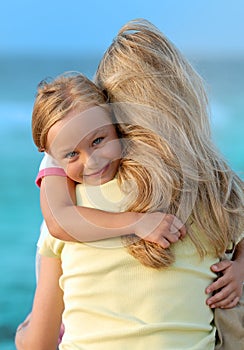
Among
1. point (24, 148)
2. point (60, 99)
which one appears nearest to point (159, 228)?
point (60, 99)

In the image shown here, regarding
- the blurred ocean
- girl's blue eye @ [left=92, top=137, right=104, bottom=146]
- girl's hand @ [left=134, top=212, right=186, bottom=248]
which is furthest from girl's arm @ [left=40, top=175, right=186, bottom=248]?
the blurred ocean

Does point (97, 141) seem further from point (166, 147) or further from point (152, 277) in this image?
point (152, 277)

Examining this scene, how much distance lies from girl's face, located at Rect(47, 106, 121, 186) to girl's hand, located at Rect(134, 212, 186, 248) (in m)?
0.11

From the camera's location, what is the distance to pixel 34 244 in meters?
4.92

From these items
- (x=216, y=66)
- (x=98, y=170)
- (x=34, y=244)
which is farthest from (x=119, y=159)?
(x=216, y=66)

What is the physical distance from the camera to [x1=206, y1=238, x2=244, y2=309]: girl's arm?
1464 mm

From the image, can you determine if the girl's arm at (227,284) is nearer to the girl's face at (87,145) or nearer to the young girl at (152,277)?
the young girl at (152,277)

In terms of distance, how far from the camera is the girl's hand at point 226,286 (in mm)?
1463

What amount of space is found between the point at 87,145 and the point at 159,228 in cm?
20

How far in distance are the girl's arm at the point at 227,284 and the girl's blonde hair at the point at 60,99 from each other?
0.39 meters

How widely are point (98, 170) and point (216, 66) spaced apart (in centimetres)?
561

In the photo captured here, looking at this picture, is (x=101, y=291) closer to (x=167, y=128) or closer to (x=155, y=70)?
(x=167, y=128)

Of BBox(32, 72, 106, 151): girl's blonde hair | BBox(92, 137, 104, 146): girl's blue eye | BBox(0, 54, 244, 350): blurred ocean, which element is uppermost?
BBox(32, 72, 106, 151): girl's blonde hair

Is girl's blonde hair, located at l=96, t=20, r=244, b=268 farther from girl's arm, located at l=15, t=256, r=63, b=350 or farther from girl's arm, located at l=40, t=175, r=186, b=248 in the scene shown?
girl's arm, located at l=15, t=256, r=63, b=350
